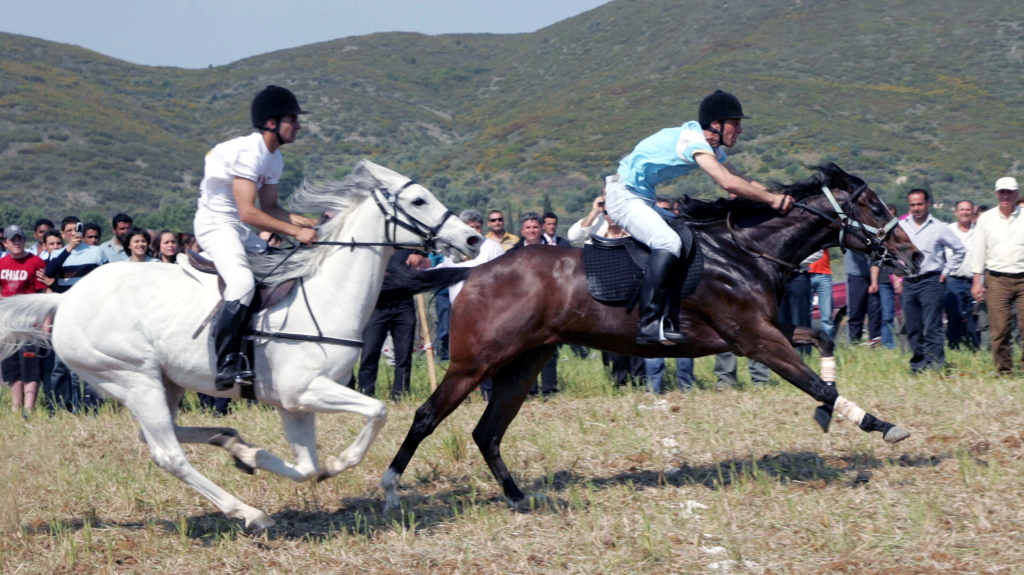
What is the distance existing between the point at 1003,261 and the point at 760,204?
467 centimetres

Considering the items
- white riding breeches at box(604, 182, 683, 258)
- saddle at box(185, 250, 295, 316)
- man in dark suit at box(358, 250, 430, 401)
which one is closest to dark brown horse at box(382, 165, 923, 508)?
white riding breeches at box(604, 182, 683, 258)

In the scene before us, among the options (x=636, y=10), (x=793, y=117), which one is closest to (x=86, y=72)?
(x=636, y=10)

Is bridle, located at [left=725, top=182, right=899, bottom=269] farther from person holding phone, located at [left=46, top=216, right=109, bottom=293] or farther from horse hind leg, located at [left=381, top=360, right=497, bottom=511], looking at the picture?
person holding phone, located at [left=46, top=216, right=109, bottom=293]

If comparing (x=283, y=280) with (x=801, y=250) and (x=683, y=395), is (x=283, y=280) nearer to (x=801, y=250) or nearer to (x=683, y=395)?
(x=801, y=250)

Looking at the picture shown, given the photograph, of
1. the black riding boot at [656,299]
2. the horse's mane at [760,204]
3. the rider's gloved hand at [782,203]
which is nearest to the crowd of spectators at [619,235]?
the horse's mane at [760,204]

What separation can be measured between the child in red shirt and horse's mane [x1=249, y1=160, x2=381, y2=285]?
5556 millimetres

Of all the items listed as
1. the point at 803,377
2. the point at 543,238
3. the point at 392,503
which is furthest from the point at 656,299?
the point at 543,238

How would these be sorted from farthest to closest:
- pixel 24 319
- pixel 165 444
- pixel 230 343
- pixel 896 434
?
pixel 896 434 → pixel 24 319 → pixel 165 444 → pixel 230 343

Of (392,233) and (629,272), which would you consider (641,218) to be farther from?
(392,233)

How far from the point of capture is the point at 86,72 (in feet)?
281

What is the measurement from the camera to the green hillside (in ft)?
144

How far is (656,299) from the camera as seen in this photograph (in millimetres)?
6895

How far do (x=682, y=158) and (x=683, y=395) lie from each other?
160 inches

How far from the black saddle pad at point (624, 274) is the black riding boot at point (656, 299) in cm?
9
